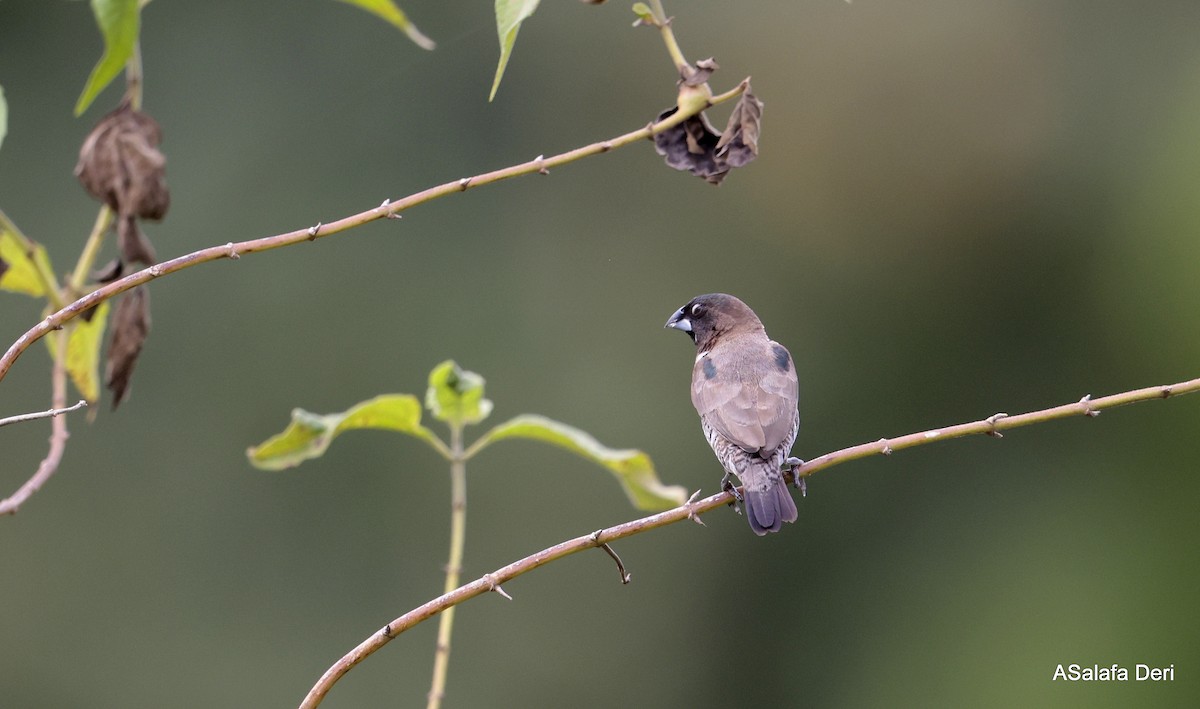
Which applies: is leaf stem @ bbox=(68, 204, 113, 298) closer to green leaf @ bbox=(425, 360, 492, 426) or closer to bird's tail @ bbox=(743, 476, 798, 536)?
green leaf @ bbox=(425, 360, 492, 426)

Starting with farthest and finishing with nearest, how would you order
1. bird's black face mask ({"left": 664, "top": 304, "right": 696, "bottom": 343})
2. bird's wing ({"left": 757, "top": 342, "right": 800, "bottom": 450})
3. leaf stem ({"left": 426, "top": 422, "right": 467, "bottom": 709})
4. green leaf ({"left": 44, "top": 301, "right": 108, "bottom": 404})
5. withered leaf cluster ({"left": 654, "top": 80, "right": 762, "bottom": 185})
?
bird's black face mask ({"left": 664, "top": 304, "right": 696, "bottom": 343}) → bird's wing ({"left": 757, "top": 342, "right": 800, "bottom": 450}) → green leaf ({"left": 44, "top": 301, "right": 108, "bottom": 404}) → withered leaf cluster ({"left": 654, "top": 80, "right": 762, "bottom": 185}) → leaf stem ({"left": 426, "top": 422, "right": 467, "bottom": 709})

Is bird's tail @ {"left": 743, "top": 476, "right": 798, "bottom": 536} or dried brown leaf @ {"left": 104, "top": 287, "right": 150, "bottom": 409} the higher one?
bird's tail @ {"left": 743, "top": 476, "right": 798, "bottom": 536}

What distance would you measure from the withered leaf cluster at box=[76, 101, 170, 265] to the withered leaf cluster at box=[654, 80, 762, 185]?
32.7 inches

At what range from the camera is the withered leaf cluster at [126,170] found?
224cm

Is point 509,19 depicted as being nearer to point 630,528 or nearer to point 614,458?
point 630,528

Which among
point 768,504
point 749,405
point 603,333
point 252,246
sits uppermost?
point 603,333

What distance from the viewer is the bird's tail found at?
3245 millimetres

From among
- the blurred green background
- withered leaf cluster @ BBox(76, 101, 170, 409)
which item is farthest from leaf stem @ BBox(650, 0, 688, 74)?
the blurred green background

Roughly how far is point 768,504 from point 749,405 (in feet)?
1.66

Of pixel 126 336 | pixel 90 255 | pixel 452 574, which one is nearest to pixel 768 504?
pixel 452 574

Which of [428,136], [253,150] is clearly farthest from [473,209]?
[253,150]

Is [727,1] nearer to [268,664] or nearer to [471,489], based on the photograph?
[471,489]

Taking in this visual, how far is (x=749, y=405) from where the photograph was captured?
3.79 meters

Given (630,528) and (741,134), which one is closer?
(630,528)
